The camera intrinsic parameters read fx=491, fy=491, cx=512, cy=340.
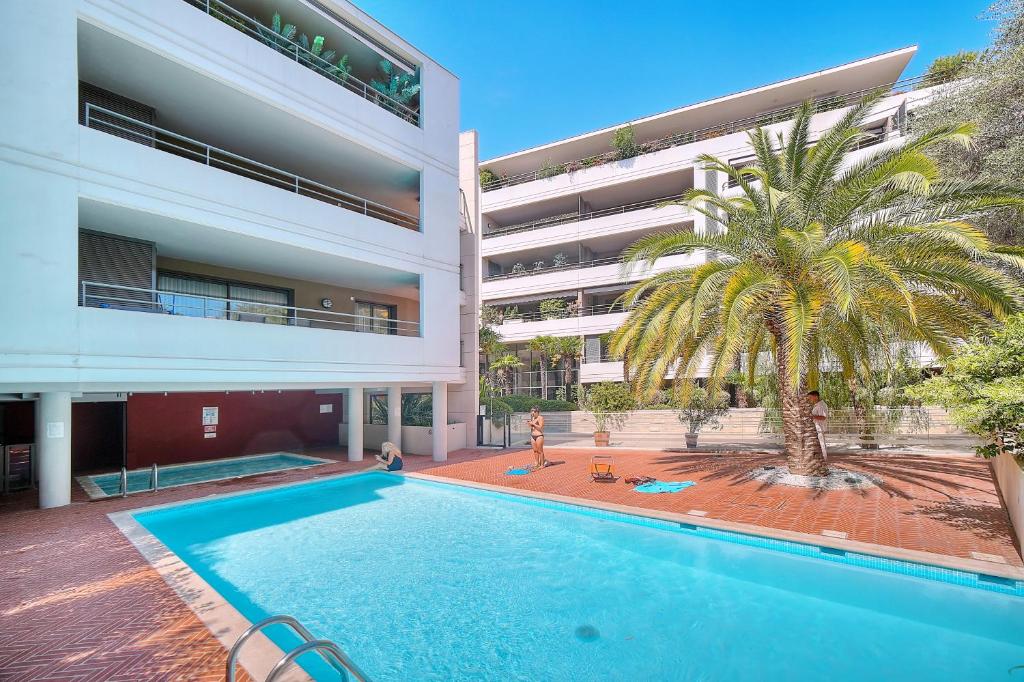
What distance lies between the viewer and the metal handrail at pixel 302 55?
40.9 feet

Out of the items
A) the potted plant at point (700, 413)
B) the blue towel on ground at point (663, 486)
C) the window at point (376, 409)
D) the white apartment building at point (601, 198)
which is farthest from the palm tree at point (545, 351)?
the blue towel on ground at point (663, 486)

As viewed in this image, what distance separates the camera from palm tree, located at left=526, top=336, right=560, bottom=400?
29.6 meters

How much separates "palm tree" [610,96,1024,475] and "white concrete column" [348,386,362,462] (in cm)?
900

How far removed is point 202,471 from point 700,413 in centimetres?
1770

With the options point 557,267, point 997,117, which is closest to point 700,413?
point 997,117

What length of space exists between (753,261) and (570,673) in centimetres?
933

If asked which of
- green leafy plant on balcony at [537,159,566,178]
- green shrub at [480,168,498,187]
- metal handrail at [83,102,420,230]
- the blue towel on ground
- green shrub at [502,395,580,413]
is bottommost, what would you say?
the blue towel on ground

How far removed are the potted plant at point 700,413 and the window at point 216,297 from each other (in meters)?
14.5

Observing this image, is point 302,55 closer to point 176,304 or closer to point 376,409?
point 176,304

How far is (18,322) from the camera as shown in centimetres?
847

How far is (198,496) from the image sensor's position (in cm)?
1153

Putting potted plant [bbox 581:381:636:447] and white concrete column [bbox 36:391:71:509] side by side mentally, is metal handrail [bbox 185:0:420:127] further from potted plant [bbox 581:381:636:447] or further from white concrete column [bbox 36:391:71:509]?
potted plant [bbox 581:381:636:447]

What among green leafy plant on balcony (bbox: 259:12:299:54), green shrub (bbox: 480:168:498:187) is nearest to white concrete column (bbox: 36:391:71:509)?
green leafy plant on balcony (bbox: 259:12:299:54)

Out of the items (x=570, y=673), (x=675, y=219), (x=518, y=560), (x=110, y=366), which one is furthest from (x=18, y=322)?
(x=675, y=219)
